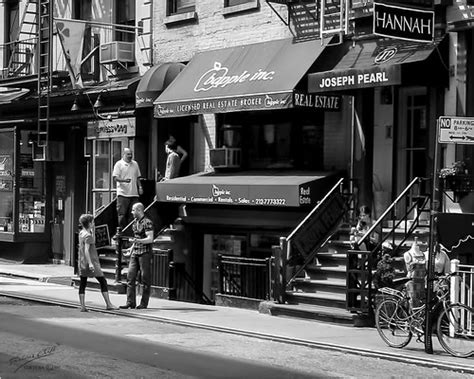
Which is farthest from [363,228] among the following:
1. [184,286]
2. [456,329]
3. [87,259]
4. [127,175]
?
[127,175]

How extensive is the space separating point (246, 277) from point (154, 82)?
5841 millimetres

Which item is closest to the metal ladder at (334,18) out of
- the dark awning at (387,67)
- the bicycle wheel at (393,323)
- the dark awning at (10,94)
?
the dark awning at (387,67)

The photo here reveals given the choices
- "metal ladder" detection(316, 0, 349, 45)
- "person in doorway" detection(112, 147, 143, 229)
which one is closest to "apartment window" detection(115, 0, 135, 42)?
"person in doorway" detection(112, 147, 143, 229)

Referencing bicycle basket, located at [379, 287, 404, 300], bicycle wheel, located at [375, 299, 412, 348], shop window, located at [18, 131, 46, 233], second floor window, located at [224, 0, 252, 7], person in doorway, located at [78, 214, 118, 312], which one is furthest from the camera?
shop window, located at [18, 131, 46, 233]

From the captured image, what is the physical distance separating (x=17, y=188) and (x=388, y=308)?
51.5 feet

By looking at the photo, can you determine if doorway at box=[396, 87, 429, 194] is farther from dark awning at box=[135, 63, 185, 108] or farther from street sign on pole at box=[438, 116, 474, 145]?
dark awning at box=[135, 63, 185, 108]

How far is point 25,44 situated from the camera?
85.1 feet

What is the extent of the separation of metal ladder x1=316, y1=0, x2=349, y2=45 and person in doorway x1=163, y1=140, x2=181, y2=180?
4.73m

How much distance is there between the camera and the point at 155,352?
11453 mm

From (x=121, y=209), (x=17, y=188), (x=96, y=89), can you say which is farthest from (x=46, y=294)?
(x=17, y=188)

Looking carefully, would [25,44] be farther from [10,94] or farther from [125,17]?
[125,17]

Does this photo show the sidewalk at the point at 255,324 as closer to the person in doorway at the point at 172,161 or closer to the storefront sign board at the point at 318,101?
the person in doorway at the point at 172,161

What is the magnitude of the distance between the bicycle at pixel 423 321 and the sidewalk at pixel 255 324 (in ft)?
0.50

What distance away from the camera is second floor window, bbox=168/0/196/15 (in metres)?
21.4
